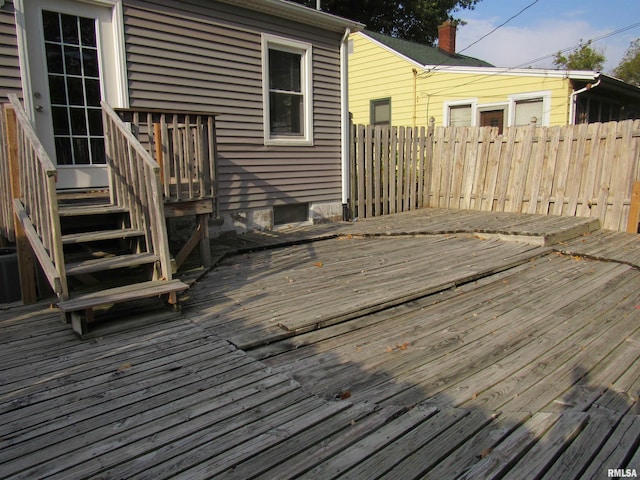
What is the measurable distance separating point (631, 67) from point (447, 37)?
26699mm

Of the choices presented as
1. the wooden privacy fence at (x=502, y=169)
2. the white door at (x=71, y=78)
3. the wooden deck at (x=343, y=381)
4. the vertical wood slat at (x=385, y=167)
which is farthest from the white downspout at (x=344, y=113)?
the white door at (x=71, y=78)

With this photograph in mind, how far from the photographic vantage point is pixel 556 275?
192 inches

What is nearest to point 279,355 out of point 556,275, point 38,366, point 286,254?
point 38,366

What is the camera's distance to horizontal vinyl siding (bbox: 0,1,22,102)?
182 inches

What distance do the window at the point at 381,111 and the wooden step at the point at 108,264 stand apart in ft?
35.2

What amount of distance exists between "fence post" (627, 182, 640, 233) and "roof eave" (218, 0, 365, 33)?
5.09 m

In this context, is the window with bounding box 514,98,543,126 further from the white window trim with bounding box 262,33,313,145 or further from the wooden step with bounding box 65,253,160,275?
the wooden step with bounding box 65,253,160,275

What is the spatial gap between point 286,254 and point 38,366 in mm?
3425

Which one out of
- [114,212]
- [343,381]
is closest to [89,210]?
[114,212]

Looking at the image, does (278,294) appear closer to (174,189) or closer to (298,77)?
(174,189)

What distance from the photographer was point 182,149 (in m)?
4.84

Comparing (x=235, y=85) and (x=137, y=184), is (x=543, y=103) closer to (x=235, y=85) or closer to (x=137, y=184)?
(x=235, y=85)

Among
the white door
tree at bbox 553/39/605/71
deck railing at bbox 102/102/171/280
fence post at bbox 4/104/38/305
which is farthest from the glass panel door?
tree at bbox 553/39/605/71

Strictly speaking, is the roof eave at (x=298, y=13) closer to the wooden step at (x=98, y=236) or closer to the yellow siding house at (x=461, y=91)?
the yellow siding house at (x=461, y=91)
